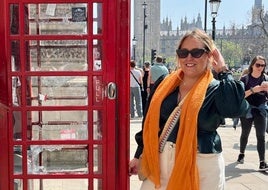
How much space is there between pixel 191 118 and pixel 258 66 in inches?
151

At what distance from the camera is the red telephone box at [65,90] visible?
111 inches

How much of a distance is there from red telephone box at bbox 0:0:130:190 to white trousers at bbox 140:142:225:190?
16.3 inches

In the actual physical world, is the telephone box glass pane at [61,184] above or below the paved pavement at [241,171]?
above

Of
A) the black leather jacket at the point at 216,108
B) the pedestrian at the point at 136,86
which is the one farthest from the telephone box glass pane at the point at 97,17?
the pedestrian at the point at 136,86

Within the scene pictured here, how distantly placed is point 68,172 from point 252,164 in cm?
410

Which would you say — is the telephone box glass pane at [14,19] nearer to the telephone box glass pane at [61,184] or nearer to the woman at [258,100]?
the telephone box glass pane at [61,184]

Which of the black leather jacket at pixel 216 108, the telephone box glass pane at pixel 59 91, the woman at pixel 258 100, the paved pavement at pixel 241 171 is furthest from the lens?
the woman at pixel 258 100

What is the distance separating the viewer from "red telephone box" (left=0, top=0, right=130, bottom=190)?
9.23 ft

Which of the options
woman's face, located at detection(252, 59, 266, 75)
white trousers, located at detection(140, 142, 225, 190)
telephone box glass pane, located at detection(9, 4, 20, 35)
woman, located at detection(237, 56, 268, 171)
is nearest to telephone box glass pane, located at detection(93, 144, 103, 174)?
white trousers, located at detection(140, 142, 225, 190)

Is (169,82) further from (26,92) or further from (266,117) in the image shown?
(266,117)

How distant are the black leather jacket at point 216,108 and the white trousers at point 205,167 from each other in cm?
5

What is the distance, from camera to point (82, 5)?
9.34 feet

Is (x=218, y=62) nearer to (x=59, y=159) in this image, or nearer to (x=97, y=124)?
(x=97, y=124)

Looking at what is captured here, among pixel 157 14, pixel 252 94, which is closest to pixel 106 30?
pixel 252 94
